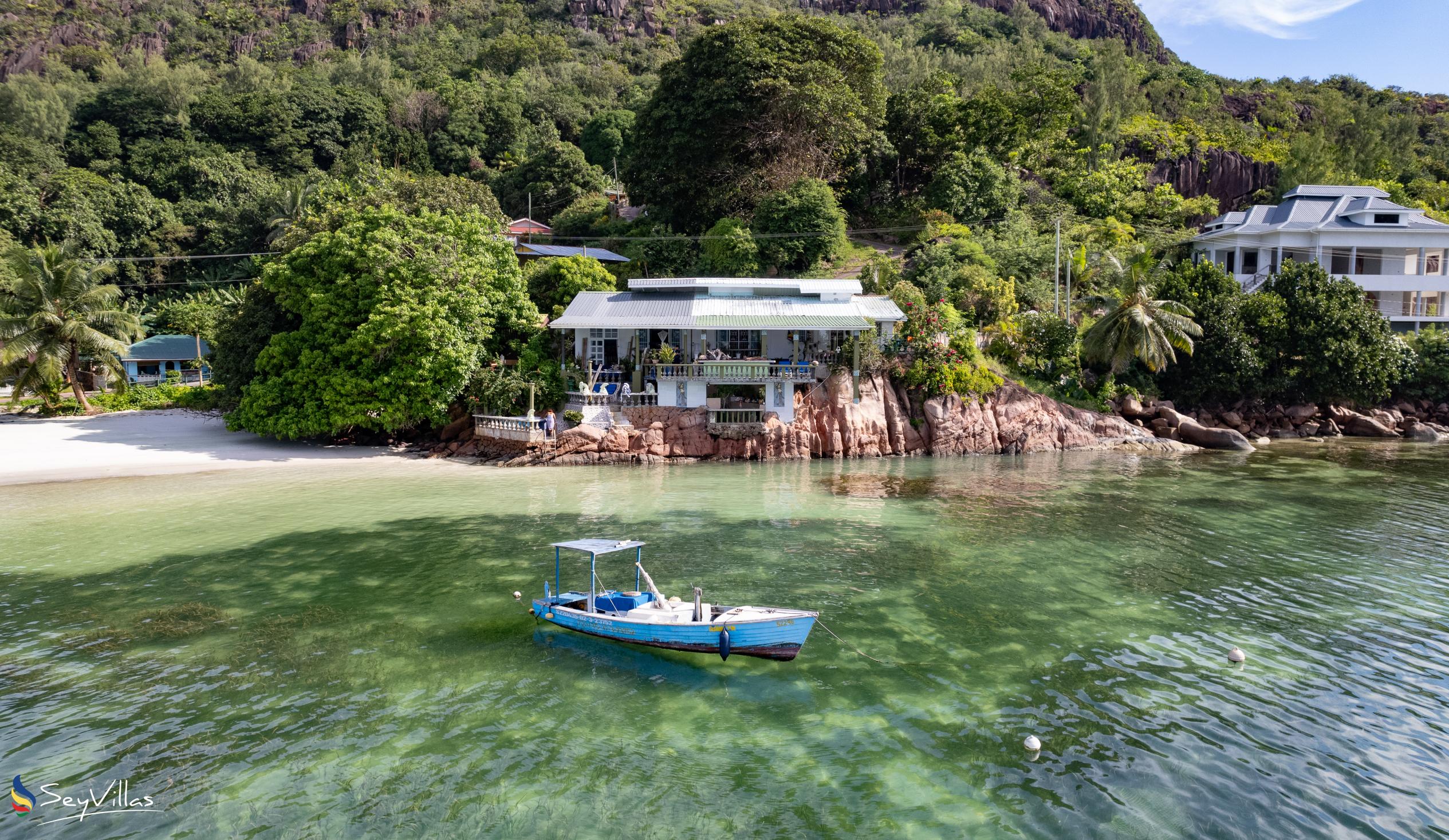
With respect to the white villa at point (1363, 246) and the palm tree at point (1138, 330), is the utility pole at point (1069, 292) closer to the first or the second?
the palm tree at point (1138, 330)

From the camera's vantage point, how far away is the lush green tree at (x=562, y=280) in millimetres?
39656

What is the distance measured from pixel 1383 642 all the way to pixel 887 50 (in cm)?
9539

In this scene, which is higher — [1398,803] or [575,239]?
[575,239]

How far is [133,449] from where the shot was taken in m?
32.9

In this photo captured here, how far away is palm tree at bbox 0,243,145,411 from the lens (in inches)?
1563

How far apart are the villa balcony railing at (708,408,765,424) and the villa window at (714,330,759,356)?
4.26 meters

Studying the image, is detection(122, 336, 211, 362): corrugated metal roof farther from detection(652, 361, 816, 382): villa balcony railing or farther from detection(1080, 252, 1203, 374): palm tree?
detection(1080, 252, 1203, 374): palm tree

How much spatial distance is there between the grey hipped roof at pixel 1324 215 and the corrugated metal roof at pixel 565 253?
1501 inches

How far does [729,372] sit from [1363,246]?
136 ft

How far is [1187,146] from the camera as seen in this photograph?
213 ft

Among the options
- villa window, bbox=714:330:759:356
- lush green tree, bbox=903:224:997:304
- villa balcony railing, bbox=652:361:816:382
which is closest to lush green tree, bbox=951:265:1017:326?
lush green tree, bbox=903:224:997:304

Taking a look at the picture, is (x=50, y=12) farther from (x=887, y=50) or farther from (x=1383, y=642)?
(x=1383, y=642)

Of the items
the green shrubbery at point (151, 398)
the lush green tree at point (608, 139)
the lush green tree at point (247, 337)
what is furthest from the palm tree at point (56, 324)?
the lush green tree at point (608, 139)

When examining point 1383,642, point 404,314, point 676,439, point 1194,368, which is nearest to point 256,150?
point 404,314
